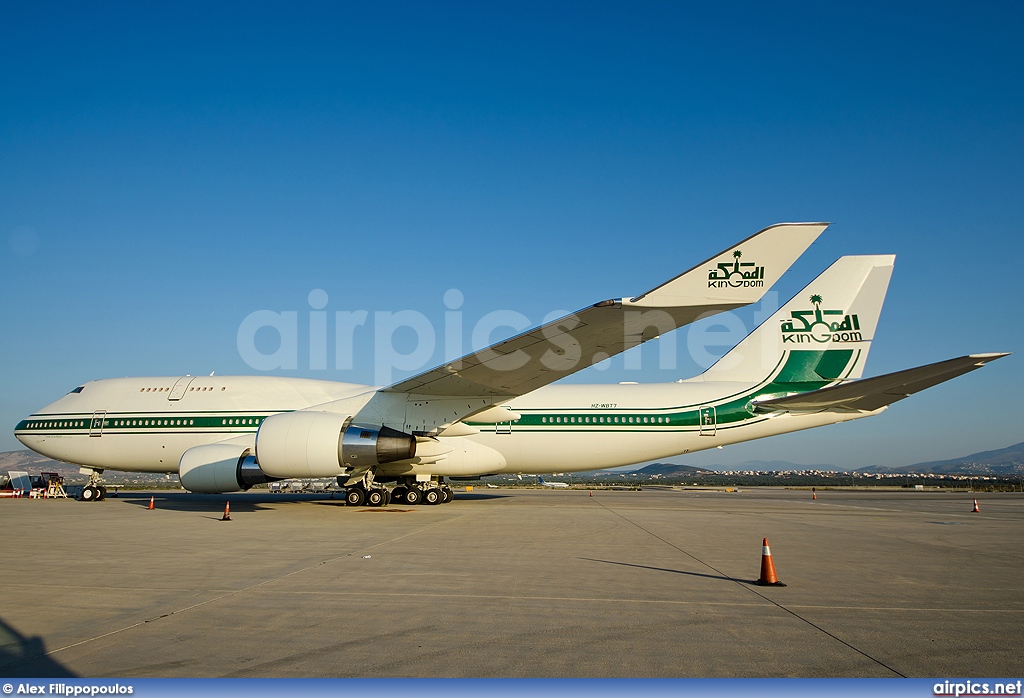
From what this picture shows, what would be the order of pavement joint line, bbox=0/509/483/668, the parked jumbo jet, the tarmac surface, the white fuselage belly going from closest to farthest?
the tarmac surface, pavement joint line, bbox=0/509/483/668, the parked jumbo jet, the white fuselage belly

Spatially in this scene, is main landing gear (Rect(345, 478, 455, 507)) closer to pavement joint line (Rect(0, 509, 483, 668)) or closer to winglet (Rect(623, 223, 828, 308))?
pavement joint line (Rect(0, 509, 483, 668))

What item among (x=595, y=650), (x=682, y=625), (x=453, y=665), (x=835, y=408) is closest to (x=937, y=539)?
(x=835, y=408)

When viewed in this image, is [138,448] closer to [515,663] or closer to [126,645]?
[126,645]

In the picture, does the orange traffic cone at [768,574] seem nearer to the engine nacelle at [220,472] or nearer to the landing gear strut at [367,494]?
the landing gear strut at [367,494]

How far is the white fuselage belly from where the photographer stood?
20.5 meters

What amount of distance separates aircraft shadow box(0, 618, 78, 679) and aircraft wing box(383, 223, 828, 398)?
8.58 m

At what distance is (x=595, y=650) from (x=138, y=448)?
2074cm

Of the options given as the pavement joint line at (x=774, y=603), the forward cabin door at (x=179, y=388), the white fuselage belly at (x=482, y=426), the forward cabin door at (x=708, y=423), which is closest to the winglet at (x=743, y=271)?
the pavement joint line at (x=774, y=603)

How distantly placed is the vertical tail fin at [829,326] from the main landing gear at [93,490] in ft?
74.5

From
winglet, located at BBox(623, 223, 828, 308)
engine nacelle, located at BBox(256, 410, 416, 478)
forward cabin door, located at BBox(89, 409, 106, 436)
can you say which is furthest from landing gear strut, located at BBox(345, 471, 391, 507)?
winglet, located at BBox(623, 223, 828, 308)

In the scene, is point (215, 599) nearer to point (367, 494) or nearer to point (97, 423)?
point (367, 494)

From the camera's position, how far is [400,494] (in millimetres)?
19734

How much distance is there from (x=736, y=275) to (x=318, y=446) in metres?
10.3

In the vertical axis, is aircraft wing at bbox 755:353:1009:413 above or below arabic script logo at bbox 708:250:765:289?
below
